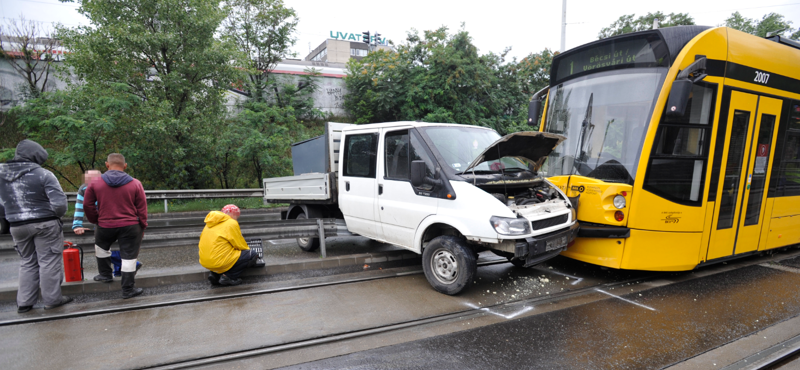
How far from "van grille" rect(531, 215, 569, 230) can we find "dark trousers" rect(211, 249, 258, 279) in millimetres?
3829

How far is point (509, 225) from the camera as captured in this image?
14.2ft

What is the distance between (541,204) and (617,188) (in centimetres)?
107

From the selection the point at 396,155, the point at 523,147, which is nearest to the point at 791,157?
the point at 523,147

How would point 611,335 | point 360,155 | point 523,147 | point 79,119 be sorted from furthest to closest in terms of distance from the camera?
point 79,119 → point 360,155 → point 523,147 → point 611,335

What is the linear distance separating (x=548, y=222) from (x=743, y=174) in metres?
3.44

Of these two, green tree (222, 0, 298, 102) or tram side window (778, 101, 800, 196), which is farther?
green tree (222, 0, 298, 102)

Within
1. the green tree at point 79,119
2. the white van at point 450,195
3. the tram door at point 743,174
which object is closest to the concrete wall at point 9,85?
the green tree at point 79,119

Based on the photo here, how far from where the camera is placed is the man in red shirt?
185 inches

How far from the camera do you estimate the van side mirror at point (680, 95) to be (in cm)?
460

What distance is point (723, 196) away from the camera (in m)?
5.50

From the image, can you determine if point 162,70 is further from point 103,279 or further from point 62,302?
point 62,302

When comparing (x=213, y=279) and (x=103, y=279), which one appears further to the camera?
(x=213, y=279)

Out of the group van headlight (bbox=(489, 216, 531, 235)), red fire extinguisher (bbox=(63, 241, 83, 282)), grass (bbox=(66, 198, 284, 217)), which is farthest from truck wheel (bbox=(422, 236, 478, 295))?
grass (bbox=(66, 198, 284, 217))

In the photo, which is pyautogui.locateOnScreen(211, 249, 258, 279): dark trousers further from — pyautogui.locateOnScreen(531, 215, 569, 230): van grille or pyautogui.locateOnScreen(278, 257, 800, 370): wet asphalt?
pyautogui.locateOnScreen(531, 215, 569, 230): van grille
